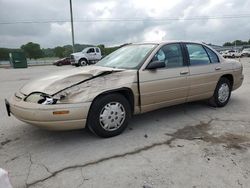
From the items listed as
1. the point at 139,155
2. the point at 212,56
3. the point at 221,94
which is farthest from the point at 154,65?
the point at 221,94

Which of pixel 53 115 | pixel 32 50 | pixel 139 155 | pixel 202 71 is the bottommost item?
pixel 139 155

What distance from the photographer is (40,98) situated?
3.57 meters

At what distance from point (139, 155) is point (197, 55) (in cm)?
273

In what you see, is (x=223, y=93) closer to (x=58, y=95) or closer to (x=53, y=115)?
(x=58, y=95)

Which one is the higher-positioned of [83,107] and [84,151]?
[83,107]

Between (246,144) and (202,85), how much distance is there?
1727mm

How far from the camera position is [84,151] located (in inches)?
139

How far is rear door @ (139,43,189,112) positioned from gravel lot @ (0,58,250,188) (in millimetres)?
435

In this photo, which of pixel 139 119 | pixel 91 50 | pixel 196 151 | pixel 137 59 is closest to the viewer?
pixel 196 151

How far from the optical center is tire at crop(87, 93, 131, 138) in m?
3.75

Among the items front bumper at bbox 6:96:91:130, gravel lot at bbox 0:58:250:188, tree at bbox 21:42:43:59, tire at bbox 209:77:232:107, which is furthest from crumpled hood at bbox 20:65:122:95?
tree at bbox 21:42:43:59

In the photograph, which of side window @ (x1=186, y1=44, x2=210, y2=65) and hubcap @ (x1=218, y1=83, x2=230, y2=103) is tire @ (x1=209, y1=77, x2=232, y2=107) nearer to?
hubcap @ (x1=218, y1=83, x2=230, y2=103)

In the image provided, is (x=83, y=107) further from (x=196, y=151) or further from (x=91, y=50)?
(x=91, y=50)

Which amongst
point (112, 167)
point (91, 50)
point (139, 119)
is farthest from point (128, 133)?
point (91, 50)
